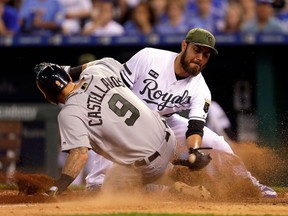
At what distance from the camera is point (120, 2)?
506 inches

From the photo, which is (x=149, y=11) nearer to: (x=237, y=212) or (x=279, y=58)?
(x=279, y=58)

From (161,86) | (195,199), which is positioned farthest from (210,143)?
(195,199)

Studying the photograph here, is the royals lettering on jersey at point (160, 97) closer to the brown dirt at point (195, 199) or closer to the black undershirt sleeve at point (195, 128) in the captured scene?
the black undershirt sleeve at point (195, 128)

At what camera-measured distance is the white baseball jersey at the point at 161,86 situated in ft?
25.4

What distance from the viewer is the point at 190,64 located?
768 cm

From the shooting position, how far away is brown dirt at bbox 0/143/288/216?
20.4ft

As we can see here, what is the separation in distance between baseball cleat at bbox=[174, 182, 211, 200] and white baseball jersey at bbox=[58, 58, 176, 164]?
0.51m

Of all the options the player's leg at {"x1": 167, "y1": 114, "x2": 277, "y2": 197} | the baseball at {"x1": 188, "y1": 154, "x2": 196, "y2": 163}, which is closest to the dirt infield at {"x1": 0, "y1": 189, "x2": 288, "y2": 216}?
the baseball at {"x1": 188, "y1": 154, "x2": 196, "y2": 163}

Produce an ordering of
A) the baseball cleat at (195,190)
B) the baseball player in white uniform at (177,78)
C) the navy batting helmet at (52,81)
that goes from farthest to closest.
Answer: the baseball player in white uniform at (177,78) → the baseball cleat at (195,190) → the navy batting helmet at (52,81)

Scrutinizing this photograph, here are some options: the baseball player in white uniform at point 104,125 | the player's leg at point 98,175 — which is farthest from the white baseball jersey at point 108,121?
the player's leg at point 98,175

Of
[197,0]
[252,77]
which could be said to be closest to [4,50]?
[197,0]

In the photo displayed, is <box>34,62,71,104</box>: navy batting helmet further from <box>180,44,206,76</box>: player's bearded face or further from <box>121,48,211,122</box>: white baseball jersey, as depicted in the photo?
<box>180,44,206,76</box>: player's bearded face

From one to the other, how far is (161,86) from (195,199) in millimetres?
1232

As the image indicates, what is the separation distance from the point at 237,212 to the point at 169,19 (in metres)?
6.70
